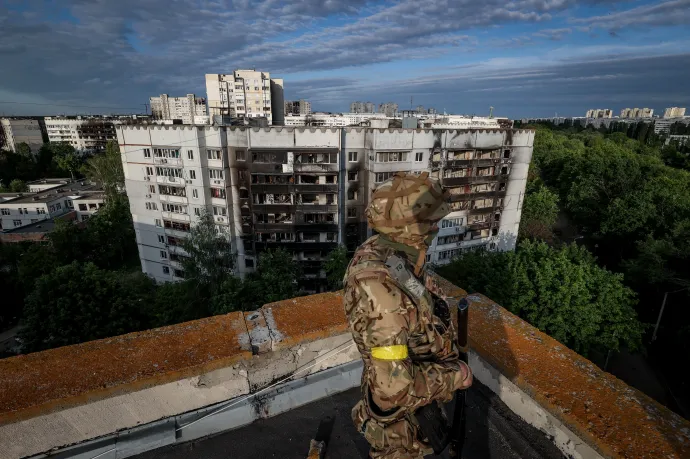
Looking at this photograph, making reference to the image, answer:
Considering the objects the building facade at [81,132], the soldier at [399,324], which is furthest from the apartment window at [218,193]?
the building facade at [81,132]

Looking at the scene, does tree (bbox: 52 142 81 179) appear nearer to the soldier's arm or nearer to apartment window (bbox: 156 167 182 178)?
apartment window (bbox: 156 167 182 178)

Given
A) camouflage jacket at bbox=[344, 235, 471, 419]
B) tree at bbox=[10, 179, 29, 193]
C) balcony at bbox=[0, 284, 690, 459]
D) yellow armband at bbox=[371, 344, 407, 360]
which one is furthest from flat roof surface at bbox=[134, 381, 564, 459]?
tree at bbox=[10, 179, 29, 193]

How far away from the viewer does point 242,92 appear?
2852 inches

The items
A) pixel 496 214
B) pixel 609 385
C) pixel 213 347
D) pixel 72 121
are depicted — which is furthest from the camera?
pixel 72 121

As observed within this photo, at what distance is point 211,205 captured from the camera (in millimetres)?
31625

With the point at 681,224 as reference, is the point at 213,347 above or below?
above

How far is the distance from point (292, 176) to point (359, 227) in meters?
7.46

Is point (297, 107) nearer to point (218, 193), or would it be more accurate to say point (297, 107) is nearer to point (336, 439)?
point (218, 193)

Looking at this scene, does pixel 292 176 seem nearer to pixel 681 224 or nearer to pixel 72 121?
pixel 681 224

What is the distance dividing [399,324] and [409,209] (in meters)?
0.80

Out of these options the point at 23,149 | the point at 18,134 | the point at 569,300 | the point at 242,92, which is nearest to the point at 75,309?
the point at 569,300

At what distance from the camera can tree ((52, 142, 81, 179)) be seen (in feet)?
276

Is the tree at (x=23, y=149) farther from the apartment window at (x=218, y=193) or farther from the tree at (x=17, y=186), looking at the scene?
the apartment window at (x=218, y=193)

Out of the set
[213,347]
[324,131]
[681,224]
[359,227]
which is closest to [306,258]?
[359,227]
